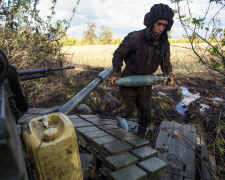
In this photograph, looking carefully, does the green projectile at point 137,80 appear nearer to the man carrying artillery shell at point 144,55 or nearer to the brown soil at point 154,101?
the man carrying artillery shell at point 144,55

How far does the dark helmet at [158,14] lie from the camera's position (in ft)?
9.23

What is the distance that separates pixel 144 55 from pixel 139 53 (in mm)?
102

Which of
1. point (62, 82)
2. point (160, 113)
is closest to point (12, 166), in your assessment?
point (160, 113)

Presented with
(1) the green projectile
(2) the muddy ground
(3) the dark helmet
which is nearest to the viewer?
(3) the dark helmet

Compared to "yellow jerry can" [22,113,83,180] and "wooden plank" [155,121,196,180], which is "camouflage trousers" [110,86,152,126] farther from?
"yellow jerry can" [22,113,83,180]

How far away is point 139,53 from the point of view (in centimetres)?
303

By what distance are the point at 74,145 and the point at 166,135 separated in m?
2.52

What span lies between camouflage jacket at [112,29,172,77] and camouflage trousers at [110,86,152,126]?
337mm

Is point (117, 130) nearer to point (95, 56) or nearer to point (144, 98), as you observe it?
point (144, 98)

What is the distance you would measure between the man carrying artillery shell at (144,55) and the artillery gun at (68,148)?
0.65 metres

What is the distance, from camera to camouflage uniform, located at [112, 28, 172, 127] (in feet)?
9.98

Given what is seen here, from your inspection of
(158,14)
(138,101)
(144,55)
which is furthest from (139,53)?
(138,101)

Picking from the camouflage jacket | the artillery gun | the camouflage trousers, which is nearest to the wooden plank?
the artillery gun

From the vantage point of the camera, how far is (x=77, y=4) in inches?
267
